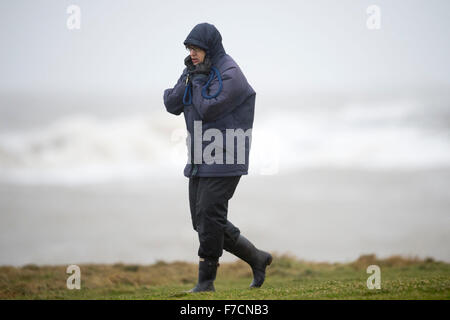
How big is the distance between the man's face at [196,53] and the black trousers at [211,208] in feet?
4.18

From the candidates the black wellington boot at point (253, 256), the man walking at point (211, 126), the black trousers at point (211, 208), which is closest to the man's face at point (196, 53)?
the man walking at point (211, 126)

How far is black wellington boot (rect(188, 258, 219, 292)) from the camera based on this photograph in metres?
6.81

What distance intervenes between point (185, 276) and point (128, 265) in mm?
1397

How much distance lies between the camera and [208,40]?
663cm

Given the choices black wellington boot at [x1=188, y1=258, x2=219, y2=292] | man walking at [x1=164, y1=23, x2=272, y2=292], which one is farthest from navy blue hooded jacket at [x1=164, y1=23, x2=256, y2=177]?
black wellington boot at [x1=188, y1=258, x2=219, y2=292]

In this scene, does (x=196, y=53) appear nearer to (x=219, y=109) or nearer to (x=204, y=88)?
(x=204, y=88)

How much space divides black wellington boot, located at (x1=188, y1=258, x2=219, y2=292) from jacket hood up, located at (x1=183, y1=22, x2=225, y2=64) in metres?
2.17

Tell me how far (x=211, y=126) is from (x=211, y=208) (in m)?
0.87

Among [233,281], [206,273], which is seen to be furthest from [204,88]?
[233,281]

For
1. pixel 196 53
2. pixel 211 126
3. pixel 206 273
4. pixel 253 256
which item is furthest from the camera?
pixel 253 256
